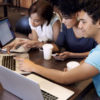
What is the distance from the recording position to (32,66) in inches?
57.1

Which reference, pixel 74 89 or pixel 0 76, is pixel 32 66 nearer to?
pixel 0 76

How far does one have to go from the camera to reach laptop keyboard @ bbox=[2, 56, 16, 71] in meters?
1.54

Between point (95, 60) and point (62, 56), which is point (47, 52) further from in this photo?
point (95, 60)

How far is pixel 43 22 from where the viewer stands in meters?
2.12

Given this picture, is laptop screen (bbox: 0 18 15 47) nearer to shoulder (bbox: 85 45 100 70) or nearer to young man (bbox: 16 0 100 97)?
young man (bbox: 16 0 100 97)

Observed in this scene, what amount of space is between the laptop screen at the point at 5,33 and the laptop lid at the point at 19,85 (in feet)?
1.93

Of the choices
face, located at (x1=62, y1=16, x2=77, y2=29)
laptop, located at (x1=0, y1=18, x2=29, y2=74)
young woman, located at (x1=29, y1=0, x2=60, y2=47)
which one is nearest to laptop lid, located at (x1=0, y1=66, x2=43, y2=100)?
laptop, located at (x1=0, y1=18, x2=29, y2=74)

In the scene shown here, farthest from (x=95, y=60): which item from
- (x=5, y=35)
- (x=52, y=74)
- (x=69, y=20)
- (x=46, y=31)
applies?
(x=46, y=31)

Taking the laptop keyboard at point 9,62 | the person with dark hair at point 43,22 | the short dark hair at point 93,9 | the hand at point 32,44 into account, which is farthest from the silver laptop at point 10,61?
the short dark hair at point 93,9

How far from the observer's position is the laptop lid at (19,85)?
3.51 feet

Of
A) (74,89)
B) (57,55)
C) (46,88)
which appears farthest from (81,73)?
(57,55)

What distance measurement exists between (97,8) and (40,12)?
0.85 meters

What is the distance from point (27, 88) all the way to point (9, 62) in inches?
20.8

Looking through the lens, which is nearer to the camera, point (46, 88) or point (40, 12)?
point (46, 88)
